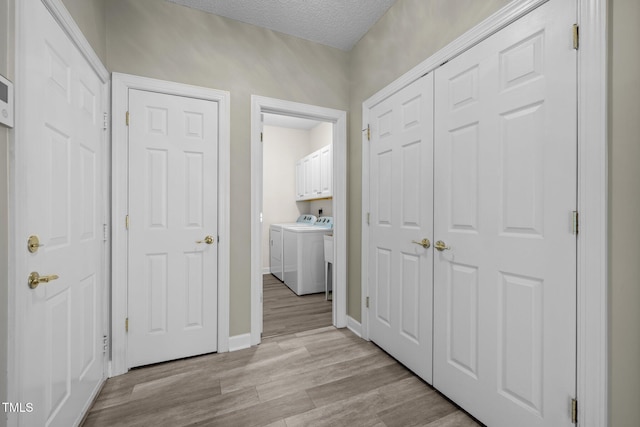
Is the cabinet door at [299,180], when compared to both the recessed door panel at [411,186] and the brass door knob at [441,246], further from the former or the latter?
the brass door knob at [441,246]

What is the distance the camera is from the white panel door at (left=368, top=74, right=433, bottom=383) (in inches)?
72.9

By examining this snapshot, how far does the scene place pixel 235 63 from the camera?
91.0 inches

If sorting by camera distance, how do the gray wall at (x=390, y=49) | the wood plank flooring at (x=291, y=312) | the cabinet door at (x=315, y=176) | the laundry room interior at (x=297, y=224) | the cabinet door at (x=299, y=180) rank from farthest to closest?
the cabinet door at (x=299, y=180) → the cabinet door at (x=315, y=176) → the laundry room interior at (x=297, y=224) → the wood plank flooring at (x=291, y=312) → the gray wall at (x=390, y=49)

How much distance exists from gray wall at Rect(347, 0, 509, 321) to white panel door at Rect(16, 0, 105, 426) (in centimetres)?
197

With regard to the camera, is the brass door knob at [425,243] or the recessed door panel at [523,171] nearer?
the recessed door panel at [523,171]

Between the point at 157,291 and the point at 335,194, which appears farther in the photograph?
the point at 335,194

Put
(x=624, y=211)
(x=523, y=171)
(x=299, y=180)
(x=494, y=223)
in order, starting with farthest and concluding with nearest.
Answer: (x=299, y=180), (x=494, y=223), (x=523, y=171), (x=624, y=211)

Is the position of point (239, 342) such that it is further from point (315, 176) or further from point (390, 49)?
point (315, 176)

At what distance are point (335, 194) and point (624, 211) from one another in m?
1.97

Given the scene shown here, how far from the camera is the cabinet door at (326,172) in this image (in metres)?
4.06

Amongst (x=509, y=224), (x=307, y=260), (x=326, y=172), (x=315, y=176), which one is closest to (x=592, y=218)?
(x=509, y=224)

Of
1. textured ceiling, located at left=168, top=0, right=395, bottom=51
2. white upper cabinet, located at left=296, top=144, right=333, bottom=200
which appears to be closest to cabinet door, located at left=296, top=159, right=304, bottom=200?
white upper cabinet, located at left=296, top=144, right=333, bottom=200

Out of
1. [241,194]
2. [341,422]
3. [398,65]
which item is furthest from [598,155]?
[241,194]

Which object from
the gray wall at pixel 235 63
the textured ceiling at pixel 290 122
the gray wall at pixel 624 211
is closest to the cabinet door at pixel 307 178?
the textured ceiling at pixel 290 122
